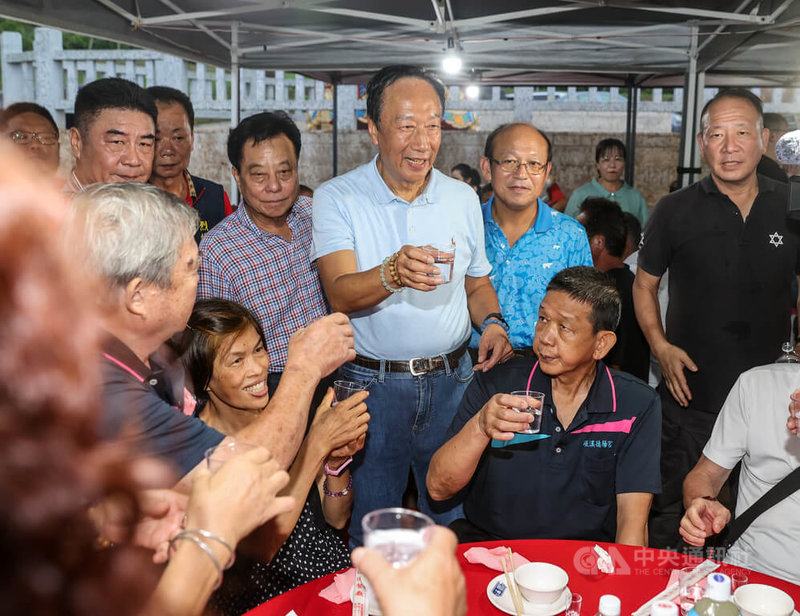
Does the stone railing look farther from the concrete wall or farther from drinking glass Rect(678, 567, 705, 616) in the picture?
drinking glass Rect(678, 567, 705, 616)

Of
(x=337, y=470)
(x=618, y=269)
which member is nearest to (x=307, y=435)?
(x=337, y=470)

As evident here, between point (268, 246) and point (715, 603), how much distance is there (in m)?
2.02

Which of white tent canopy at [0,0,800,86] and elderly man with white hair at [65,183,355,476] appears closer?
elderly man with white hair at [65,183,355,476]

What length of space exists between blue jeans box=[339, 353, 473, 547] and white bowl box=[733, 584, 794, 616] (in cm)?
110

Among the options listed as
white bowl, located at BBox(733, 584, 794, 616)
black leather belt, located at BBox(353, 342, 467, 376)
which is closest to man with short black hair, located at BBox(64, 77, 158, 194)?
black leather belt, located at BBox(353, 342, 467, 376)

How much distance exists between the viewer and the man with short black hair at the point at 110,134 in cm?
250

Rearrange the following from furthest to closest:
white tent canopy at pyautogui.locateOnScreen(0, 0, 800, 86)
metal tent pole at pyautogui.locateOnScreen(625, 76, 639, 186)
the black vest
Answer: metal tent pole at pyautogui.locateOnScreen(625, 76, 639, 186) → white tent canopy at pyautogui.locateOnScreen(0, 0, 800, 86) → the black vest

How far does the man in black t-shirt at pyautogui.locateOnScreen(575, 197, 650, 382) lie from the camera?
11.1 ft

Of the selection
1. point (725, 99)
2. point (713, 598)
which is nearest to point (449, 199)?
point (725, 99)

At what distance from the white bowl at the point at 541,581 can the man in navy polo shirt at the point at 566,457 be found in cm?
51

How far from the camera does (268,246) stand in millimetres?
2857

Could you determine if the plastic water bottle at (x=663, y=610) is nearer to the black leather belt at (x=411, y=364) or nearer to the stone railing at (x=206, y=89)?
the black leather belt at (x=411, y=364)

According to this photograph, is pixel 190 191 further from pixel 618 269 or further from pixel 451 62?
pixel 451 62

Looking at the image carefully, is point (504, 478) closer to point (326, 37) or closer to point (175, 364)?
point (175, 364)
